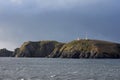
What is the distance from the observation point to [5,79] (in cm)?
6625

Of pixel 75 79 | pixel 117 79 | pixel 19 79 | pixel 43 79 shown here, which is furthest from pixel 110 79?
pixel 19 79

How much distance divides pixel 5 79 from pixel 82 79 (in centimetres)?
1353

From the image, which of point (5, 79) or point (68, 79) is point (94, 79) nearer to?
point (68, 79)

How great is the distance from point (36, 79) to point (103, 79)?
39.0 feet

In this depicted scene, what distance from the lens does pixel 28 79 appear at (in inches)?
2625

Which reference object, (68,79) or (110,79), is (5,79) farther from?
(110,79)

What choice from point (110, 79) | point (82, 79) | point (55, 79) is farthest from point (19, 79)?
point (110, 79)

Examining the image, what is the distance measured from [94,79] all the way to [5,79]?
15.6 m

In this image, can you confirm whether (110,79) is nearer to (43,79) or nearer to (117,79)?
→ (117,79)

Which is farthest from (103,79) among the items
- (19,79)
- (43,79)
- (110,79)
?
(19,79)

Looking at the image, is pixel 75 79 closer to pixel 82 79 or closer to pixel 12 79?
pixel 82 79

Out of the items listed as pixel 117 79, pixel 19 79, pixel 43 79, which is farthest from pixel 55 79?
pixel 117 79

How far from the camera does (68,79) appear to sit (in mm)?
66500

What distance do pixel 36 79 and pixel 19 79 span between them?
303cm
